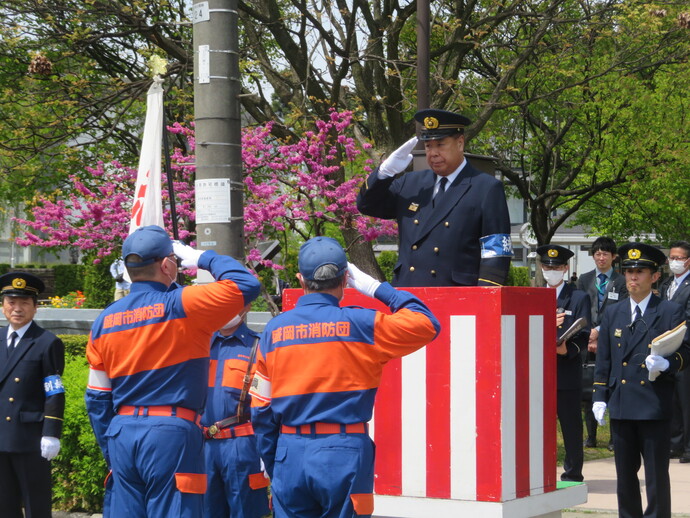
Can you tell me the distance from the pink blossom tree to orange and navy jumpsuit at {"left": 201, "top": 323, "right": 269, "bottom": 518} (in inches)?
265

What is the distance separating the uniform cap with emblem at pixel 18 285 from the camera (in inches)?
274

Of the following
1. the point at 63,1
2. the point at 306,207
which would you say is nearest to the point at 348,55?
the point at 306,207

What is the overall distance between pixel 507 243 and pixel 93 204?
37.0ft

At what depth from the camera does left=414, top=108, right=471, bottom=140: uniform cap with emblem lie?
541 cm

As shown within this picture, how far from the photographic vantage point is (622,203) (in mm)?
24359

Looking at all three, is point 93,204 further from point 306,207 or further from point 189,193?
point 306,207

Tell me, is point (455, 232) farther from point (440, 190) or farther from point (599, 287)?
point (599, 287)

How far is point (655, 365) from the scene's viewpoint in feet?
22.0

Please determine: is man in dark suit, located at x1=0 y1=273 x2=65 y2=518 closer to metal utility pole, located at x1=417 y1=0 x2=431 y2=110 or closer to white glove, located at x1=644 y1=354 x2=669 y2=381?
white glove, located at x1=644 y1=354 x2=669 y2=381

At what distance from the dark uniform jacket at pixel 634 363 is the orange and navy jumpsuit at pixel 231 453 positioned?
2558 mm

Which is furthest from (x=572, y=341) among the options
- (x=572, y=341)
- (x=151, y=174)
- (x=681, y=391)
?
(x=151, y=174)

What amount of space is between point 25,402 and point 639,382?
426 centimetres

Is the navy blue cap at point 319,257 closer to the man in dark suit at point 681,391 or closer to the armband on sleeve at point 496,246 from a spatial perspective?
the armband on sleeve at point 496,246

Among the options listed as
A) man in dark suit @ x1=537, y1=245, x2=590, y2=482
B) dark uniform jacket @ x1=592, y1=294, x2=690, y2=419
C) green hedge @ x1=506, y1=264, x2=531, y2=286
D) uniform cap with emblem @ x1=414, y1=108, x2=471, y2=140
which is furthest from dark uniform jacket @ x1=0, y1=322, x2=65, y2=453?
green hedge @ x1=506, y1=264, x2=531, y2=286
